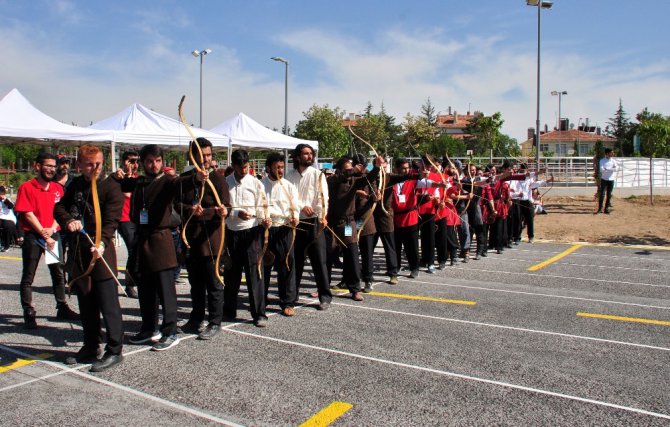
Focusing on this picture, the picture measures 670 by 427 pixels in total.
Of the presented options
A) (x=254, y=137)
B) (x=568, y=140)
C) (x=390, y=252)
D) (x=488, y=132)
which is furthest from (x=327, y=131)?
(x=568, y=140)

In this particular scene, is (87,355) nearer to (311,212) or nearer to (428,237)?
(311,212)

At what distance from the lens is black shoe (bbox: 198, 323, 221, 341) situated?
231 inches

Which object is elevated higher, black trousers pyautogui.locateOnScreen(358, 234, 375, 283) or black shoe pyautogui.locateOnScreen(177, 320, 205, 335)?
black trousers pyautogui.locateOnScreen(358, 234, 375, 283)

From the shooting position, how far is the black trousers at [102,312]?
5008 millimetres

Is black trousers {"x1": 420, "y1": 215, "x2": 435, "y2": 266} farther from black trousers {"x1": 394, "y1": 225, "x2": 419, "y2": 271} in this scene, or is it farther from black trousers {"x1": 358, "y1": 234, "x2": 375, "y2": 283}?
black trousers {"x1": 358, "y1": 234, "x2": 375, "y2": 283}

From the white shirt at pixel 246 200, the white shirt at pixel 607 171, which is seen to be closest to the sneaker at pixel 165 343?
the white shirt at pixel 246 200

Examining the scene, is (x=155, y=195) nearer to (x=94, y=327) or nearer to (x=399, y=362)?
(x=94, y=327)

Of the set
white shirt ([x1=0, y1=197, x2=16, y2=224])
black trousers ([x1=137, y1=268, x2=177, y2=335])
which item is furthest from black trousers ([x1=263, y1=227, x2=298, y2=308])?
white shirt ([x1=0, y1=197, x2=16, y2=224])

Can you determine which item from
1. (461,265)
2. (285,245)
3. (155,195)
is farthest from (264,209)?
(461,265)

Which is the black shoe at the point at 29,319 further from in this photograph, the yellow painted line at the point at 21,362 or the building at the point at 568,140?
the building at the point at 568,140

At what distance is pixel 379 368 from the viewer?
16.4 ft

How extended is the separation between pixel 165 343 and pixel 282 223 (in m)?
Result: 1.89

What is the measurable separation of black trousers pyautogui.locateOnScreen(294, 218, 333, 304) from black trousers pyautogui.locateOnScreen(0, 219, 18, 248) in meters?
9.94

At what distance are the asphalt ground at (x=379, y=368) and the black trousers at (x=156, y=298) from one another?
25 cm
